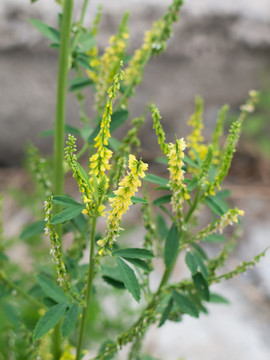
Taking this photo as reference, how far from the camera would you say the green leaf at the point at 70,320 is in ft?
2.12

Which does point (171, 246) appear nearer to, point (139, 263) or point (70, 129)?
point (139, 263)

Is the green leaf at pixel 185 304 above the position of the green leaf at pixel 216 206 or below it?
below

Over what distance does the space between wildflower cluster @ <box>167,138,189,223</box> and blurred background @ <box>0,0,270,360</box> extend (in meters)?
1.19

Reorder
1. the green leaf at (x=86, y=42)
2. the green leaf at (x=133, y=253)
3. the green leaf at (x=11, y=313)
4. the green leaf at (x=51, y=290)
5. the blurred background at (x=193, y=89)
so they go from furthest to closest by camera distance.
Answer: the blurred background at (x=193, y=89) < the green leaf at (x=11, y=313) < the green leaf at (x=86, y=42) < the green leaf at (x=51, y=290) < the green leaf at (x=133, y=253)

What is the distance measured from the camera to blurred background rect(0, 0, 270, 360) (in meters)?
1.95

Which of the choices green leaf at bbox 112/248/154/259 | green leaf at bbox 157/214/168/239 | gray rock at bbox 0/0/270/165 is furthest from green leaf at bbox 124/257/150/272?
gray rock at bbox 0/0/270/165

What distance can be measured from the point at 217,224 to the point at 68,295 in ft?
0.79

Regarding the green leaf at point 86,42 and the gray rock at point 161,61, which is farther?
the gray rock at point 161,61

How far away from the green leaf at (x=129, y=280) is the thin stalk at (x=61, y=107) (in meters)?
0.23

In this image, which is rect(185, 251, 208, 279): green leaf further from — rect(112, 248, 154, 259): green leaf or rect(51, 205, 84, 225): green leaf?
rect(51, 205, 84, 225): green leaf

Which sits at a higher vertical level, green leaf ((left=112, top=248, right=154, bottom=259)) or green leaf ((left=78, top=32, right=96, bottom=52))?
green leaf ((left=78, top=32, right=96, bottom=52))

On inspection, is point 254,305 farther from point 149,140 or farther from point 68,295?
point 68,295

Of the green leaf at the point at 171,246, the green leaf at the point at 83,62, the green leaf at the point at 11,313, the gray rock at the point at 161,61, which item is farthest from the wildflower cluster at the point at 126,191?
the gray rock at the point at 161,61

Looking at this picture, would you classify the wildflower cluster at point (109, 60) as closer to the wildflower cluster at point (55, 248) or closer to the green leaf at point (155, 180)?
the green leaf at point (155, 180)
